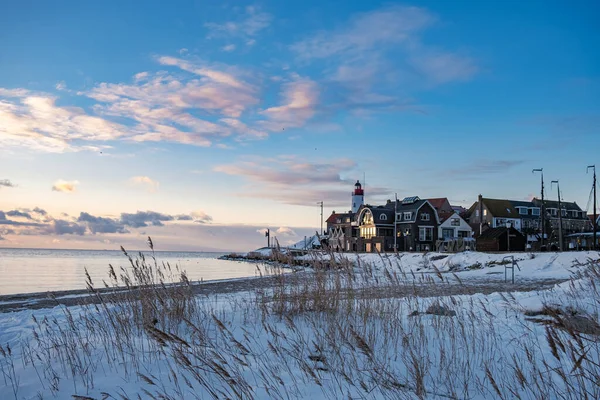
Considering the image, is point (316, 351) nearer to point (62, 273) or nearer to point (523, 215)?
point (62, 273)

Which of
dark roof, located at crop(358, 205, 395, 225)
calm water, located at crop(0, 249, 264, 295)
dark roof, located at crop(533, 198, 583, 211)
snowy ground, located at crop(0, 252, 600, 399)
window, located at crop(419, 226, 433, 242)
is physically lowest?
calm water, located at crop(0, 249, 264, 295)

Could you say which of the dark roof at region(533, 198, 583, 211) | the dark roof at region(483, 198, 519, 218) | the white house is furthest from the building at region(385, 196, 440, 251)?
the dark roof at region(533, 198, 583, 211)

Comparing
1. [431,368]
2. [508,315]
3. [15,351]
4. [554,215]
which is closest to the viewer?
[431,368]

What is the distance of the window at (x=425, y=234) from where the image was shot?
72250mm

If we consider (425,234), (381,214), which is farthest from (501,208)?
(381,214)

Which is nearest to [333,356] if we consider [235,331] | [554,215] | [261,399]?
[261,399]

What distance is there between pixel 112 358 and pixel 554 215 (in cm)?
9378

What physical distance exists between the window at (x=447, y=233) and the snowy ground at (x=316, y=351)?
64.9 metres

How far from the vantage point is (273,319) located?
8461 mm

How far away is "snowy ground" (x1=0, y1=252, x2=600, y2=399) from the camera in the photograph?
495 cm

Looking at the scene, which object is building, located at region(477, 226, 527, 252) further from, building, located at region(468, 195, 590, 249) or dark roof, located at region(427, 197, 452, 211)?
dark roof, located at region(427, 197, 452, 211)

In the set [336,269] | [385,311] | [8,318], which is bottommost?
[8,318]

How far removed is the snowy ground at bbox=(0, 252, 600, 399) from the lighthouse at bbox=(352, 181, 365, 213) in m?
82.5

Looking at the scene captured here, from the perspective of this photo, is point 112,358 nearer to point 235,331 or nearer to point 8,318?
point 235,331
